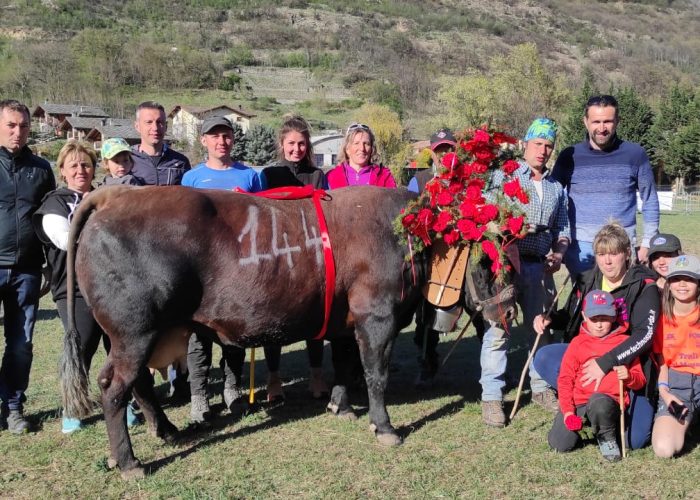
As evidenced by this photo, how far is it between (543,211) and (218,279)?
104 inches

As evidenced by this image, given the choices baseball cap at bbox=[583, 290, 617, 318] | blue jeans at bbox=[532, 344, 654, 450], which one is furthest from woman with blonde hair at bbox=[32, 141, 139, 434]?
blue jeans at bbox=[532, 344, 654, 450]

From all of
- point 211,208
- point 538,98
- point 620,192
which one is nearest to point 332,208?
point 211,208

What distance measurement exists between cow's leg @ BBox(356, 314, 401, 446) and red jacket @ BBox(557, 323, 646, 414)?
4.08 ft

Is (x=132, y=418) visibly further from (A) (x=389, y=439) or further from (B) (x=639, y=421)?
(B) (x=639, y=421)

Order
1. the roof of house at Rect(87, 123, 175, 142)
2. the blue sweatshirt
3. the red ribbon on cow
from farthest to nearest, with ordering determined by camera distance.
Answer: the roof of house at Rect(87, 123, 175, 142), the blue sweatshirt, the red ribbon on cow

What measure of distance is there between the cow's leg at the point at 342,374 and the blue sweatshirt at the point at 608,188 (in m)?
2.23

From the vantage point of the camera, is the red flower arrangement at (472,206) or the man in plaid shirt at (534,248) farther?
the man in plaid shirt at (534,248)

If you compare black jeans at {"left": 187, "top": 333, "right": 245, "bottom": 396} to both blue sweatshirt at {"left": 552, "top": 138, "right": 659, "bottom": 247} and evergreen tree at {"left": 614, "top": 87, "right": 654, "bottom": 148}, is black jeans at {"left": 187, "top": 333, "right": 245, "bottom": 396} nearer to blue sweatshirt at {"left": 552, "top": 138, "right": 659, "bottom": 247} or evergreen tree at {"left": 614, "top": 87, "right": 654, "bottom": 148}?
blue sweatshirt at {"left": 552, "top": 138, "right": 659, "bottom": 247}

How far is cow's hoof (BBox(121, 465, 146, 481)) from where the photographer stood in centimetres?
398

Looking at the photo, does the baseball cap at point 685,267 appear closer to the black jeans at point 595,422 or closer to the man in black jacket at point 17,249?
the black jeans at point 595,422

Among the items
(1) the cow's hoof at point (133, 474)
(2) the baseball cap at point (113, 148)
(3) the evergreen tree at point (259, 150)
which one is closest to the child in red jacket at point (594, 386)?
(1) the cow's hoof at point (133, 474)

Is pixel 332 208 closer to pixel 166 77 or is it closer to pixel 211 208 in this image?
pixel 211 208

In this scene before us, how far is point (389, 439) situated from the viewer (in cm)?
450

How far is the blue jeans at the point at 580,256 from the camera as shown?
5277 mm
